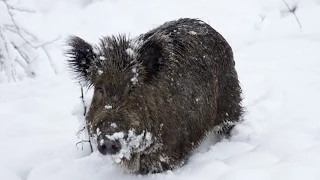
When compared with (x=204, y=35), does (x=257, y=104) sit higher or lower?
lower

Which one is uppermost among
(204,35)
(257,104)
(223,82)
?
(204,35)

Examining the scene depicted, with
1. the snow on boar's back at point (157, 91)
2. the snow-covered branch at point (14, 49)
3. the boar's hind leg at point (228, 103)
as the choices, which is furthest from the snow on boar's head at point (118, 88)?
the snow-covered branch at point (14, 49)

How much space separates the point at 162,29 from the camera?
4.26m

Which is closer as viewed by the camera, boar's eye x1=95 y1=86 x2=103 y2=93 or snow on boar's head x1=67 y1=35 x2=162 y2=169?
snow on boar's head x1=67 y1=35 x2=162 y2=169

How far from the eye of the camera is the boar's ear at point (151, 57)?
370cm

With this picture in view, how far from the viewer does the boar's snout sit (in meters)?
3.33

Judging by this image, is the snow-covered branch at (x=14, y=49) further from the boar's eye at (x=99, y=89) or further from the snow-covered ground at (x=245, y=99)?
the boar's eye at (x=99, y=89)

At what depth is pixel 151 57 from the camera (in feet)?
12.2

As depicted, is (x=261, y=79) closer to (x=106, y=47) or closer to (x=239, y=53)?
(x=239, y=53)

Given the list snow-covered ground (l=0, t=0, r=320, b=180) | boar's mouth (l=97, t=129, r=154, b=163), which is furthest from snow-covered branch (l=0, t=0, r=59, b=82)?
boar's mouth (l=97, t=129, r=154, b=163)

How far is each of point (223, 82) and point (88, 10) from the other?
17.9ft

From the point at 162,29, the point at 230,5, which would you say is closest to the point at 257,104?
the point at 162,29

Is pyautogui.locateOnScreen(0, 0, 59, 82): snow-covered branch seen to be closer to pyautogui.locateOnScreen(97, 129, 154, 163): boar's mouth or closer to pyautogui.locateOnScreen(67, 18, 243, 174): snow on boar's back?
pyautogui.locateOnScreen(67, 18, 243, 174): snow on boar's back

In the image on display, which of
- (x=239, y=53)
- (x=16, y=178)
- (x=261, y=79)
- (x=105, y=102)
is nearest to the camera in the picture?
(x=105, y=102)
